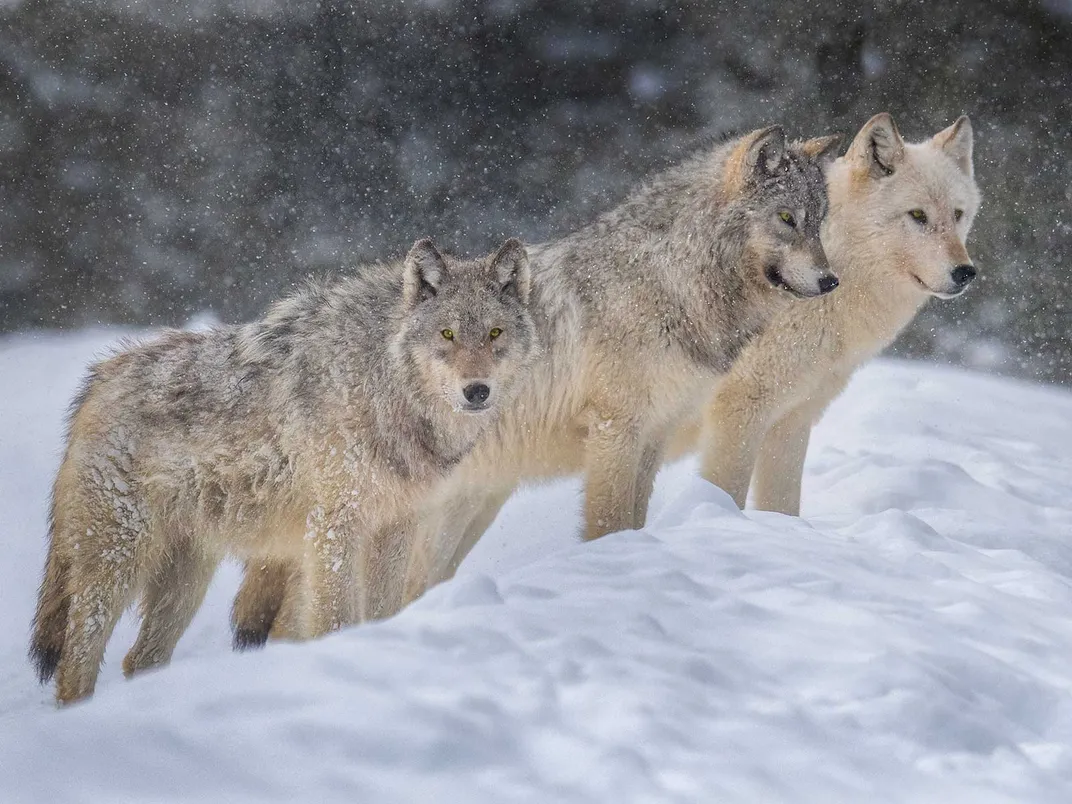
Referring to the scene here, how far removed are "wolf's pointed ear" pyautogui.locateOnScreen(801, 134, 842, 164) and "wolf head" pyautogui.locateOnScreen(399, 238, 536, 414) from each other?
1446 millimetres

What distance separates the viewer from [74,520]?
12.9 feet

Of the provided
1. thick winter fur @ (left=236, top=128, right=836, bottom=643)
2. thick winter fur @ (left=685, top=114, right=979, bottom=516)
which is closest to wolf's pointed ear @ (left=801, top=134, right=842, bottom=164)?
thick winter fur @ (left=236, top=128, right=836, bottom=643)

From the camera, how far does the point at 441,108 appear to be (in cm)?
1093

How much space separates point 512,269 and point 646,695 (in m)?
2.21

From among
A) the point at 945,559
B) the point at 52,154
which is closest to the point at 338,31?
the point at 52,154

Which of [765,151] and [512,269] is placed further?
[765,151]

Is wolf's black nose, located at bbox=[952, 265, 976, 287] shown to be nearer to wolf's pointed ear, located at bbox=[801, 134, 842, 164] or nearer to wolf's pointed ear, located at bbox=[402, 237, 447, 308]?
wolf's pointed ear, located at bbox=[801, 134, 842, 164]

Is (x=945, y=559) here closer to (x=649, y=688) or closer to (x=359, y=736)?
(x=649, y=688)

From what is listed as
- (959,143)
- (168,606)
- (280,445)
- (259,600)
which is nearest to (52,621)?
(168,606)

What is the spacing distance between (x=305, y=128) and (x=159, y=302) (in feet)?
7.64

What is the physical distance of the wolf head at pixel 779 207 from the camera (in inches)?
175

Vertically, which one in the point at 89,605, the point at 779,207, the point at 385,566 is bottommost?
the point at 89,605

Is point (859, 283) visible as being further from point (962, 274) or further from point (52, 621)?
point (52, 621)

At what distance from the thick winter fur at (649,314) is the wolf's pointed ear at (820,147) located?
0.01m
